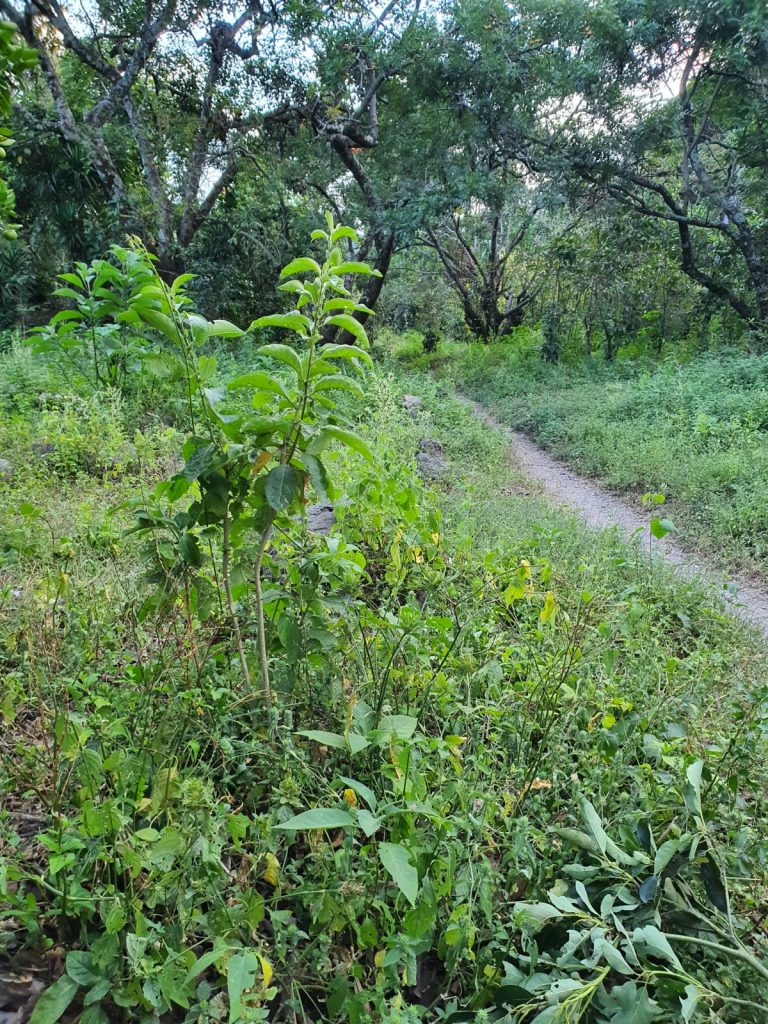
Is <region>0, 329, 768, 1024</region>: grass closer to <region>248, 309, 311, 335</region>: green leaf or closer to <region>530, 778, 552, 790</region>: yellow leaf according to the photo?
<region>530, 778, 552, 790</region>: yellow leaf

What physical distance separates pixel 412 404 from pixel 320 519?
5834mm

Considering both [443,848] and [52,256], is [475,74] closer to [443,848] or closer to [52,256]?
[52,256]

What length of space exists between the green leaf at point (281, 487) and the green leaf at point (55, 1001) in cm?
103

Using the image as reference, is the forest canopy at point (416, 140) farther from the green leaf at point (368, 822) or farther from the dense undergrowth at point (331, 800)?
the green leaf at point (368, 822)

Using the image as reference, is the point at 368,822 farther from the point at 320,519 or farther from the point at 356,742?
the point at 320,519

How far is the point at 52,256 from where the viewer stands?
12.2 meters

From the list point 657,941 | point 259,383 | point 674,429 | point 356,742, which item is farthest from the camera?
point 674,429

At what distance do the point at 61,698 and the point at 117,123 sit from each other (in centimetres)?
1290

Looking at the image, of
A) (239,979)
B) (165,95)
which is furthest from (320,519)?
(165,95)

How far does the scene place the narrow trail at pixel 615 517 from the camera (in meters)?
3.74

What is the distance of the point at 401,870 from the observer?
1107mm

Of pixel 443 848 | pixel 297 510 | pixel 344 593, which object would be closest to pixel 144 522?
pixel 297 510

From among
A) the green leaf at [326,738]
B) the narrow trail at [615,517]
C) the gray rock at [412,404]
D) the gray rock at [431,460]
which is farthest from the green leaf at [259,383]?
the gray rock at [412,404]

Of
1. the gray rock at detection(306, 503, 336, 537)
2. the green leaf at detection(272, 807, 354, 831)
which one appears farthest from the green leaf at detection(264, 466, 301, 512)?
the gray rock at detection(306, 503, 336, 537)
